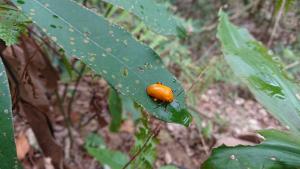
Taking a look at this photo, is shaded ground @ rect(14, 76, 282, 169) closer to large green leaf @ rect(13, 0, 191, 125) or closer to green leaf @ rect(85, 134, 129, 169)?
green leaf @ rect(85, 134, 129, 169)

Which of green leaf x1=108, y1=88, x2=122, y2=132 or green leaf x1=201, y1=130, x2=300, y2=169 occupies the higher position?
green leaf x1=201, y1=130, x2=300, y2=169

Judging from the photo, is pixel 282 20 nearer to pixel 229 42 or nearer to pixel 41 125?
pixel 229 42

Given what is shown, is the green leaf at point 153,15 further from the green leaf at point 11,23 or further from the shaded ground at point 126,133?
the shaded ground at point 126,133

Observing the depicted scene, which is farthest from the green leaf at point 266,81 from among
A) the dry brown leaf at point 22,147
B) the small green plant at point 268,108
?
the dry brown leaf at point 22,147

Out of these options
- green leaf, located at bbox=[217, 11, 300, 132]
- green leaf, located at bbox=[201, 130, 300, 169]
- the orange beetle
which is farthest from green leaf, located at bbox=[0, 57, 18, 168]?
green leaf, located at bbox=[217, 11, 300, 132]

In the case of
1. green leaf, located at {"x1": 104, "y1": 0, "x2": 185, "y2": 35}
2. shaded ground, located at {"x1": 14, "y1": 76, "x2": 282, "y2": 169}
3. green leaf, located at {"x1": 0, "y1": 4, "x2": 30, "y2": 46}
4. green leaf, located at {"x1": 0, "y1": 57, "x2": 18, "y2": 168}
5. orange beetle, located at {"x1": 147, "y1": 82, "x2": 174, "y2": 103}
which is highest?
green leaf, located at {"x1": 104, "y1": 0, "x2": 185, "y2": 35}

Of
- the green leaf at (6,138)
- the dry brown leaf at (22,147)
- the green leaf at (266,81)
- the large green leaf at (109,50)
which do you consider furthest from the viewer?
the dry brown leaf at (22,147)

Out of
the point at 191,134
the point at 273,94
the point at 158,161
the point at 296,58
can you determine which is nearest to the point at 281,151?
the point at 273,94
